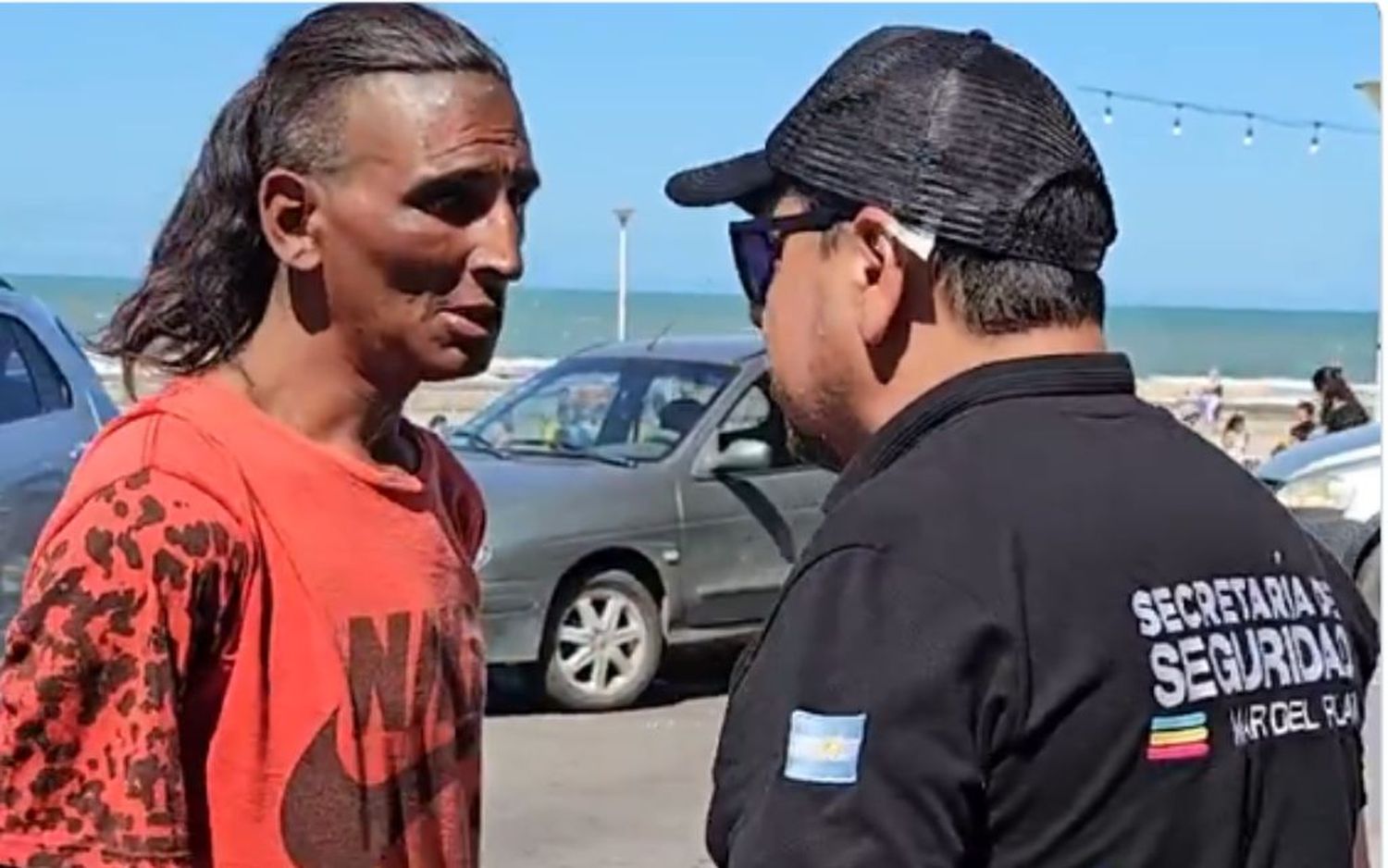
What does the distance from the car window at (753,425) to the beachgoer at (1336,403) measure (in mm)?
9234

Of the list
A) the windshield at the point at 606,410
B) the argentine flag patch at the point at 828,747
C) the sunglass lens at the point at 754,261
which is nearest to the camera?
the argentine flag patch at the point at 828,747

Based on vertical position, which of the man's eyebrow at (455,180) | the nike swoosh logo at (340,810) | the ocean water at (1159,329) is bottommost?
the ocean water at (1159,329)

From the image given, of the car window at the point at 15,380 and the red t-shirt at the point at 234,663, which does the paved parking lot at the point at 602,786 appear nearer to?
the car window at the point at 15,380

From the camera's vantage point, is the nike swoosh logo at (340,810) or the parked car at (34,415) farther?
the parked car at (34,415)

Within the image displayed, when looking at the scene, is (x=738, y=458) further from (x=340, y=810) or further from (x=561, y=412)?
(x=340, y=810)

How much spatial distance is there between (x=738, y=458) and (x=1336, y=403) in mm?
10096

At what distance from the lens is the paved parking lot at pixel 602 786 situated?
7.96 meters

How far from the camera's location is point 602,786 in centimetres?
904

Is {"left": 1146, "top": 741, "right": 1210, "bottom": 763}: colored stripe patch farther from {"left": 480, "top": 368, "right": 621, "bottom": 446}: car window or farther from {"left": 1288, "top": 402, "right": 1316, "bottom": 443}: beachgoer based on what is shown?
{"left": 1288, "top": 402, "right": 1316, "bottom": 443}: beachgoer

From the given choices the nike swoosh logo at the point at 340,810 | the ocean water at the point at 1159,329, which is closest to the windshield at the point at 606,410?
the nike swoosh logo at the point at 340,810

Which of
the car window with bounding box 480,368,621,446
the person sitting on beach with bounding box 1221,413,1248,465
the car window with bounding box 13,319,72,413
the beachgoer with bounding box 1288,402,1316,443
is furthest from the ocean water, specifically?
the car window with bounding box 13,319,72,413

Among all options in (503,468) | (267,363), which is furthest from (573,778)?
(267,363)

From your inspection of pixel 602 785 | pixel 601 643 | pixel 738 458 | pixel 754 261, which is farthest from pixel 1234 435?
pixel 754 261

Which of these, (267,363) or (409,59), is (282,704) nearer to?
(267,363)
